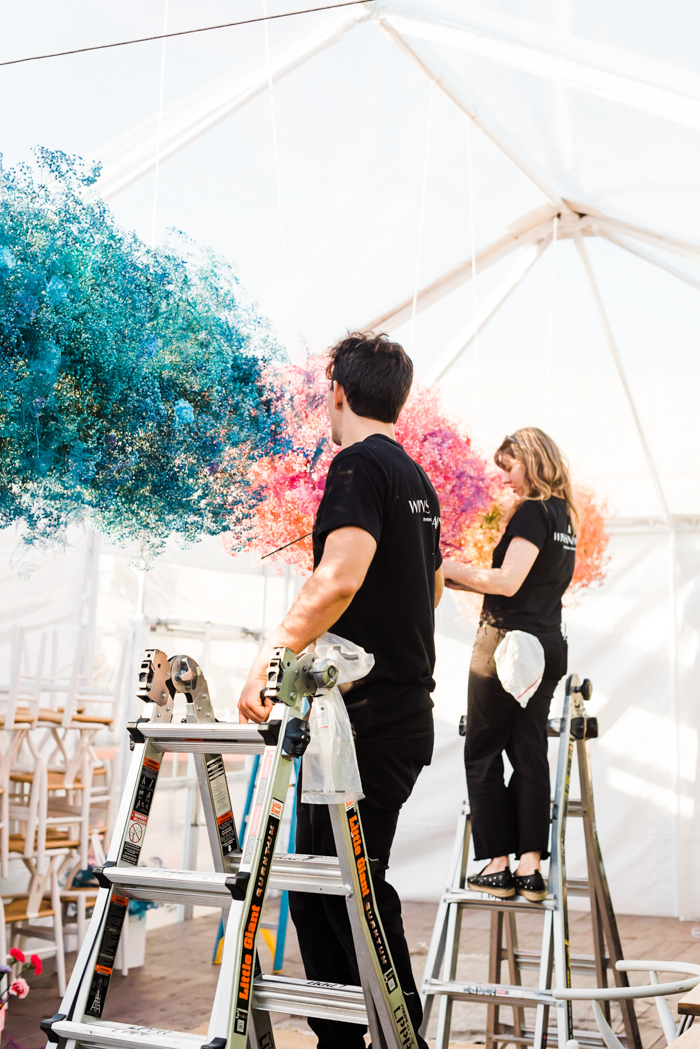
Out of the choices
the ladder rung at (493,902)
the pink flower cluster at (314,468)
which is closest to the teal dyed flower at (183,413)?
the pink flower cluster at (314,468)

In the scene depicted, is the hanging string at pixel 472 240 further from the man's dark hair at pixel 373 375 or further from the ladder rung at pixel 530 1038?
the ladder rung at pixel 530 1038

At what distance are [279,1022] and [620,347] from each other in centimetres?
382

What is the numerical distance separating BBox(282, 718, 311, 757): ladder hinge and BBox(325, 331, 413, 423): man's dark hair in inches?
32.8

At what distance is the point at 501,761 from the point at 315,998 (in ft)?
4.13

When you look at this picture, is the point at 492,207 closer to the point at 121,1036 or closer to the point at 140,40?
the point at 140,40

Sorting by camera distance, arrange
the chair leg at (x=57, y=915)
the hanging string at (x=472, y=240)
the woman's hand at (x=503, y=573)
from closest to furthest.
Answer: the woman's hand at (x=503, y=573), the chair leg at (x=57, y=915), the hanging string at (x=472, y=240)

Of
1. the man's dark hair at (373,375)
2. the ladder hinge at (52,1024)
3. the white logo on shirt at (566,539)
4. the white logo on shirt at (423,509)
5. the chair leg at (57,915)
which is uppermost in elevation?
the man's dark hair at (373,375)

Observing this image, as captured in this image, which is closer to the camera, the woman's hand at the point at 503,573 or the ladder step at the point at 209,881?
the ladder step at the point at 209,881

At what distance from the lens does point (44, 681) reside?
3.55m

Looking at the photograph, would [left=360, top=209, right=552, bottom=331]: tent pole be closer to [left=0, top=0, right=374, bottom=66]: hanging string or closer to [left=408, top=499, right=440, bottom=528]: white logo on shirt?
[left=0, top=0, right=374, bottom=66]: hanging string

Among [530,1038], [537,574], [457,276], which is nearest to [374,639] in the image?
[537,574]

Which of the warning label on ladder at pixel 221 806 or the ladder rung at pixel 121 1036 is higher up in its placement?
the warning label on ladder at pixel 221 806

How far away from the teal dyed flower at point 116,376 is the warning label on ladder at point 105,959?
118 cm

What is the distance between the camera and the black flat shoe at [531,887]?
2734 millimetres
